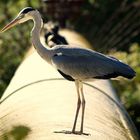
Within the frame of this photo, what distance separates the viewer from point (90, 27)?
858 inches

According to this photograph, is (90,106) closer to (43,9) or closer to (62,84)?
(62,84)

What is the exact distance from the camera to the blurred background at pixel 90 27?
1524 cm

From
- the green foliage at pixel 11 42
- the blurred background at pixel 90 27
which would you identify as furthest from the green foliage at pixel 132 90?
the green foliage at pixel 11 42

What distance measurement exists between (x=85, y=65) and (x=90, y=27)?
15688 millimetres

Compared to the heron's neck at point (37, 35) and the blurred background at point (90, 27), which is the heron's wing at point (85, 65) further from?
the blurred background at point (90, 27)

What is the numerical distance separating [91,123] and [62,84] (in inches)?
73.7

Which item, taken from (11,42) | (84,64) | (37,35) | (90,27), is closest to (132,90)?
(11,42)

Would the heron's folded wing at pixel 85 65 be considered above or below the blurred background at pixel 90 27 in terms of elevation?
below

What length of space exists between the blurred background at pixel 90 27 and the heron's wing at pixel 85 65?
697 cm

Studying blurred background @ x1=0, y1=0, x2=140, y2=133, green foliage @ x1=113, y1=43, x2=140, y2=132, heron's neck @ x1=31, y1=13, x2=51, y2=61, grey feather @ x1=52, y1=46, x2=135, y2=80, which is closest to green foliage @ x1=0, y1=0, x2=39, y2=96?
blurred background @ x1=0, y1=0, x2=140, y2=133

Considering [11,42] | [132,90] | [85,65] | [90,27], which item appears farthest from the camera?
[90,27]

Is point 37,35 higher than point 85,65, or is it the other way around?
point 37,35

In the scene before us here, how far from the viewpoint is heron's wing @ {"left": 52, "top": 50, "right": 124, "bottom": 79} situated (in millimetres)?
6102

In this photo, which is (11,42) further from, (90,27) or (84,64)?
(84,64)
